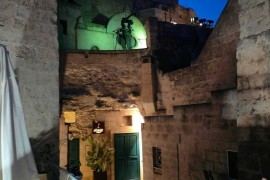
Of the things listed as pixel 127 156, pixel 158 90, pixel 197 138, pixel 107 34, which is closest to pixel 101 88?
pixel 158 90

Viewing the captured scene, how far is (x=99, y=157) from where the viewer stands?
10375mm

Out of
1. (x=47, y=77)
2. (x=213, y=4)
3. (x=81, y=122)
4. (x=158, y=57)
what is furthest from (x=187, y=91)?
(x=213, y=4)

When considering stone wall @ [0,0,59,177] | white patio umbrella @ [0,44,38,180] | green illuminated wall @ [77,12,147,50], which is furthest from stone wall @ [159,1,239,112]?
green illuminated wall @ [77,12,147,50]

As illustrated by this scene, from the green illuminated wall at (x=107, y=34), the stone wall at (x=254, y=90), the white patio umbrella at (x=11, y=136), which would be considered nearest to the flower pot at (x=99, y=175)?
the stone wall at (x=254, y=90)

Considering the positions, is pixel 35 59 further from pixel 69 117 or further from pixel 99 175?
pixel 99 175

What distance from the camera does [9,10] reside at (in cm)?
398

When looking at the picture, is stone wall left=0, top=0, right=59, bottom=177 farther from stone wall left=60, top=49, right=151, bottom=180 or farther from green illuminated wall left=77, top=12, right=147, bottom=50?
green illuminated wall left=77, top=12, right=147, bottom=50

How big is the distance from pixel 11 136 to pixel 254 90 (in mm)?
2591

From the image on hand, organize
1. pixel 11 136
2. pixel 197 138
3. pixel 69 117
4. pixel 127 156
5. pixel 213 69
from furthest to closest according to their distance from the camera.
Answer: pixel 127 156, pixel 69 117, pixel 213 69, pixel 197 138, pixel 11 136

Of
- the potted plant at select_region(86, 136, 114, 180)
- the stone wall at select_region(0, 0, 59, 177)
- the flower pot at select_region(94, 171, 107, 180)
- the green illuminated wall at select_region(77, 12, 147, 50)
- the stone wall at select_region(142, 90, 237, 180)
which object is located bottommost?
the flower pot at select_region(94, 171, 107, 180)

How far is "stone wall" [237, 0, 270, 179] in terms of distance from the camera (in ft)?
10.8

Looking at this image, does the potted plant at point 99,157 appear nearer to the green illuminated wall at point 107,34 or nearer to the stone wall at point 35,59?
the stone wall at point 35,59

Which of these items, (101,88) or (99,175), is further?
(101,88)

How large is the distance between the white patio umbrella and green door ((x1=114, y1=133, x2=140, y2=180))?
8.53 meters
